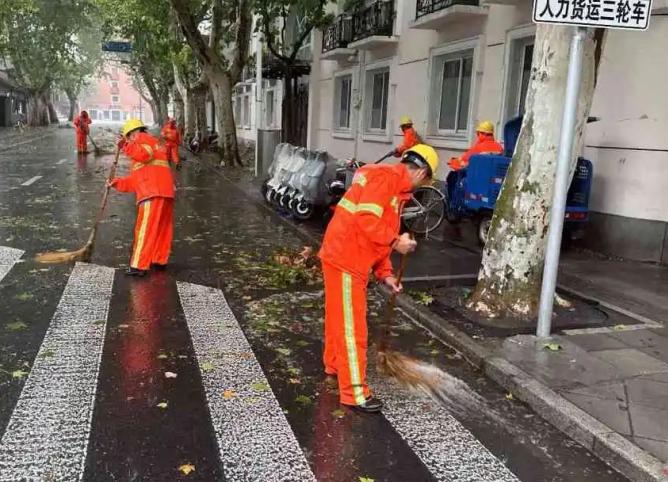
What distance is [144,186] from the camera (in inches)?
283

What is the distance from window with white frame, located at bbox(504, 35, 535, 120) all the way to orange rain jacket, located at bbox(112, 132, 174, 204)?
627cm

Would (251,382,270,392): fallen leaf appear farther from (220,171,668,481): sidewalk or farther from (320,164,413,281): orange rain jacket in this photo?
(220,171,668,481): sidewalk

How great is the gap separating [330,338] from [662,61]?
244 inches

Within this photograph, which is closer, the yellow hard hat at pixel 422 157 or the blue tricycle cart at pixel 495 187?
the yellow hard hat at pixel 422 157

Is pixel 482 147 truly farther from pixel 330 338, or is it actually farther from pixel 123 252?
pixel 330 338

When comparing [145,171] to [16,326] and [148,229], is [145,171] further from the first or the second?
[16,326]

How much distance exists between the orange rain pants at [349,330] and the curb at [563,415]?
1.09 meters

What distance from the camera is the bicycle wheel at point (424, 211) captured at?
389 inches

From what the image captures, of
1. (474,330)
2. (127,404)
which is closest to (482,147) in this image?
(474,330)

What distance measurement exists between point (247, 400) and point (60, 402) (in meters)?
1.14

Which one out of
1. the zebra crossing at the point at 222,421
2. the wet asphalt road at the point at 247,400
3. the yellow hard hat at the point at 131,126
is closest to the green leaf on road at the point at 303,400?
the wet asphalt road at the point at 247,400

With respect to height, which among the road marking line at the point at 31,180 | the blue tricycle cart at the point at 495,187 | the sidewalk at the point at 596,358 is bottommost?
the road marking line at the point at 31,180

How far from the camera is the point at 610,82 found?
28.9ft

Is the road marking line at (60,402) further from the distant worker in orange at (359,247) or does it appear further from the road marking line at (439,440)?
the road marking line at (439,440)
